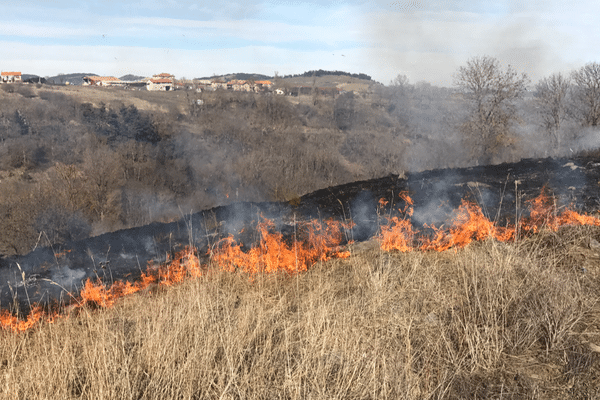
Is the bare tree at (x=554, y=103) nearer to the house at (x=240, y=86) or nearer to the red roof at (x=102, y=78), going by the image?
the house at (x=240, y=86)

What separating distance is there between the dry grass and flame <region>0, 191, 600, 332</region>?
1.16 metres

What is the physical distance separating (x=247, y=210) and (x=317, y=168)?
1155 inches

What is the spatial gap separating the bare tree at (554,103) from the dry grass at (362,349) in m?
32.0

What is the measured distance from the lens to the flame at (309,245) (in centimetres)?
518

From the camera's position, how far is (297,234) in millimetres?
6461

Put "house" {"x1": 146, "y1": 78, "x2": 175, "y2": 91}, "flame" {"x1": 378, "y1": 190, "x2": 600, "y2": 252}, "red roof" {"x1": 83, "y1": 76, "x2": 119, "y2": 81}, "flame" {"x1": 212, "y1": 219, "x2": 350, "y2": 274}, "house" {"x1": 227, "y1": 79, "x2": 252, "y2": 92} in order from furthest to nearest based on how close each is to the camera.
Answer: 1. "red roof" {"x1": 83, "y1": 76, "x2": 119, "y2": 81}
2. "house" {"x1": 227, "y1": 79, "x2": 252, "y2": 92}
3. "house" {"x1": 146, "y1": 78, "x2": 175, "y2": 91}
4. "flame" {"x1": 378, "y1": 190, "x2": 600, "y2": 252}
5. "flame" {"x1": 212, "y1": 219, "x2": 350, "y2": 274}

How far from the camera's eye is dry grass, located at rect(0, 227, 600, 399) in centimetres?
254

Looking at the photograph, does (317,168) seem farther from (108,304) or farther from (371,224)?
(108,304)

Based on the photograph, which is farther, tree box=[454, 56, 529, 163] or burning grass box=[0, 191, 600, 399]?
tree box=[454, 56, 529, 163]

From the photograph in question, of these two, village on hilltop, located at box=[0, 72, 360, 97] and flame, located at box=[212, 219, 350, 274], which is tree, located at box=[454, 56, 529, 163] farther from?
village on hilltop, located at box=[0, 72, 360, 97]

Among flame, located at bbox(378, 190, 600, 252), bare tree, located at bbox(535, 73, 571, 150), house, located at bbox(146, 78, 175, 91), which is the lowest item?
flame, located at bbox(378, 190, 600, 252)

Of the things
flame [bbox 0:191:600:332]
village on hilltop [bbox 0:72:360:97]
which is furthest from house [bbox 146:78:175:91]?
flame [bbox 0:191:600:332]

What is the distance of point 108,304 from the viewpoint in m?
4.62

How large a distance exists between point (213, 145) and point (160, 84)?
36.9 meters
